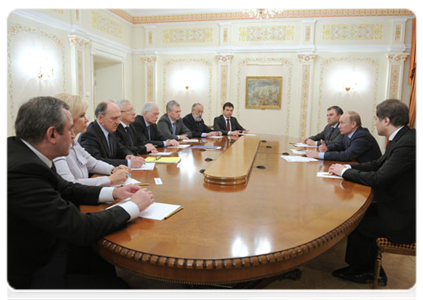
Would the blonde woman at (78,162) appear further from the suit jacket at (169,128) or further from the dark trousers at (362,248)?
the suit jacket at (169,128)

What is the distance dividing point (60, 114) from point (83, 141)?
5.48 feet

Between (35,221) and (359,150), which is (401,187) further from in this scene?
(35,221)

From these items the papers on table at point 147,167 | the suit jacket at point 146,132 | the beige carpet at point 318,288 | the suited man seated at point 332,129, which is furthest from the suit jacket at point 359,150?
the suit jacket at point 146,132

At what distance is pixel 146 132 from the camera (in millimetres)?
4668

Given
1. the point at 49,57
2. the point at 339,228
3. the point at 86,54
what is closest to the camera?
the point at 339,228

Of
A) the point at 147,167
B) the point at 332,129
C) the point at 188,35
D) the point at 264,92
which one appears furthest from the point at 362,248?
the point at 188,35

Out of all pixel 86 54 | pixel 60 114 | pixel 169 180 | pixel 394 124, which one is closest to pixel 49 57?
pixel 86 54

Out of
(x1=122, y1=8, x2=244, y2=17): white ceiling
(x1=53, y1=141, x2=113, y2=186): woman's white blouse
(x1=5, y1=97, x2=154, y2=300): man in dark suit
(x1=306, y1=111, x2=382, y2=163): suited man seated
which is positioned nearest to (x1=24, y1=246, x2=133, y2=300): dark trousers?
(x1=5, y1=97, x2=154, y2=300): man in dark suit

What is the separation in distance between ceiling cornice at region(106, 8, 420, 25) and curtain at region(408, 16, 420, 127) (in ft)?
1.57

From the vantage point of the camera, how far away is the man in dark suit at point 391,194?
7.15ft

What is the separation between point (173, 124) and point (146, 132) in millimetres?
1068

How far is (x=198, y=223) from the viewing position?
1523mm

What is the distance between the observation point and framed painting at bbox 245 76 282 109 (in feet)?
27.5

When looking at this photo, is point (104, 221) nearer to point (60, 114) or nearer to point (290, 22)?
point (60, 114)
